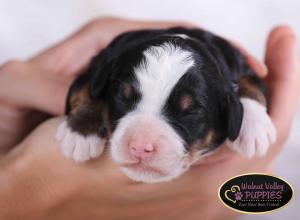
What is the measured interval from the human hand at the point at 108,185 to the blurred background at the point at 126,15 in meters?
0.64

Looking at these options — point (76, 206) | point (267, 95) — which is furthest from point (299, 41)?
point (76, 206)

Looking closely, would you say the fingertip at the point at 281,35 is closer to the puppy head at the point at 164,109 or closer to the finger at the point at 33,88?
the puppy head at the point at 164,109

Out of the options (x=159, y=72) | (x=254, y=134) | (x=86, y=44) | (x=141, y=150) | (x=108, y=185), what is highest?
(x=159, y=72)

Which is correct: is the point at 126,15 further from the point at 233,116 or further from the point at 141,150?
the point at 141,150

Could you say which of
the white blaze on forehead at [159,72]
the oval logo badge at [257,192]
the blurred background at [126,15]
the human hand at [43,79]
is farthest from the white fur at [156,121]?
the blurred background at [126,15]

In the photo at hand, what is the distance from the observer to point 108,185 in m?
1.94

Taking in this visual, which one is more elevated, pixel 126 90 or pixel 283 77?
pixel 126 90

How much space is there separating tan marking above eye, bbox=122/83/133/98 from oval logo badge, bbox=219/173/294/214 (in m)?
0.39

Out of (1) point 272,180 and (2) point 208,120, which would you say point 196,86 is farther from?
(1) point 272,180

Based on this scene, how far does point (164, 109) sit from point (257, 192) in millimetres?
375

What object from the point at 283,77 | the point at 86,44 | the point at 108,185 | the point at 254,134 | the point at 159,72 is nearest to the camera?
the point at 159,72

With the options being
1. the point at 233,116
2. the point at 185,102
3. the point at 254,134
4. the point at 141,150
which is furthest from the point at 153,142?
the point at 254,134

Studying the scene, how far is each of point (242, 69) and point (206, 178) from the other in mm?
444

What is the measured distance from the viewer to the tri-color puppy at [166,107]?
1540mm
